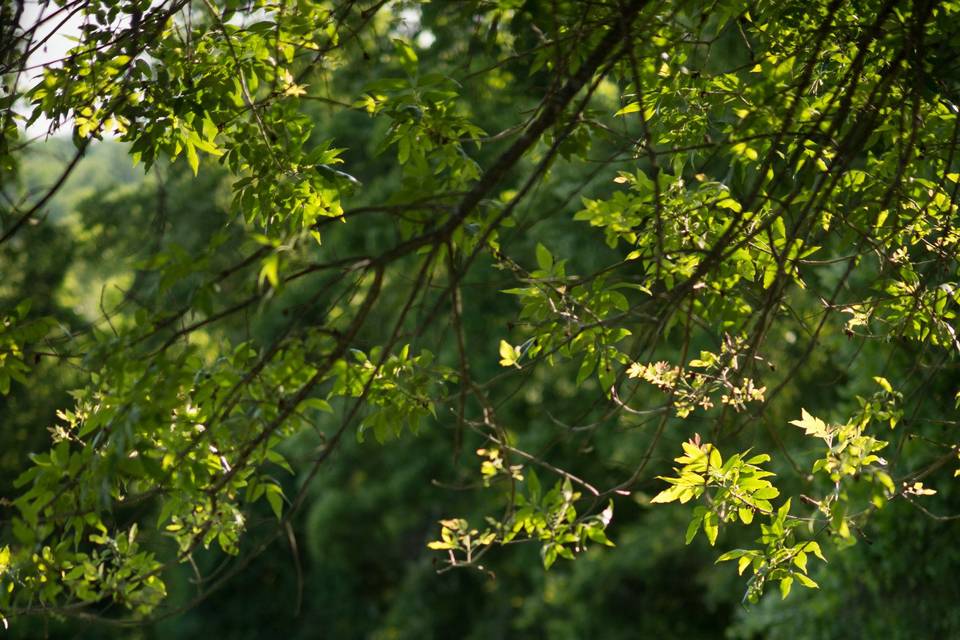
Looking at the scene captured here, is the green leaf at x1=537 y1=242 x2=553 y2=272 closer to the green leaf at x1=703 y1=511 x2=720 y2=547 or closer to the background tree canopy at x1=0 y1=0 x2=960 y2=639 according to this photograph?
the background tree canopy at x1=0 y1=0 x2=960 y2=639

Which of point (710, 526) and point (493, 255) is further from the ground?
point (493, 255)

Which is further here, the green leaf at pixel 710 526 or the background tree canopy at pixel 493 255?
the green leaf at pixel 710 526

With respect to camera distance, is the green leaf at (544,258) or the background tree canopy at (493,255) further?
the green leaf at (544,258)

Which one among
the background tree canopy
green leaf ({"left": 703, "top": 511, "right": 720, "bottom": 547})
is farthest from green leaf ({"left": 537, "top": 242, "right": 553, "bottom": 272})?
green leaf ({"left": 703, "top": 511, "right": 720, "bottom": 547})

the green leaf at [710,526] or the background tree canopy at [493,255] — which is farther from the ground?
the background tree canopy at [493,255]

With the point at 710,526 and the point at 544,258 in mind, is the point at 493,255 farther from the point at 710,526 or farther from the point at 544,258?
the point at 710,526

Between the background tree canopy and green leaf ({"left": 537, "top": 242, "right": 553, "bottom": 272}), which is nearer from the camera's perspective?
the background tree canopy

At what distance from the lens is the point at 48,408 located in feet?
37.2

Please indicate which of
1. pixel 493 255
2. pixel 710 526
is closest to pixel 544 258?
pixel 493 255

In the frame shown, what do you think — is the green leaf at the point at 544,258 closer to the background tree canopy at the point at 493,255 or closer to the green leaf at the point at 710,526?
the background tree canopy at the point at 493,255

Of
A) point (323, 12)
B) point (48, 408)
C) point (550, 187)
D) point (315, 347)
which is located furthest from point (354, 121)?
point (315, 347)

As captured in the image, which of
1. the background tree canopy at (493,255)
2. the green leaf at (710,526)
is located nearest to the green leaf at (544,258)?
the background tree canopy at (493,255)

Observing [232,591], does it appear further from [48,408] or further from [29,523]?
[29,523]

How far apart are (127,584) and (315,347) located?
104 cm
